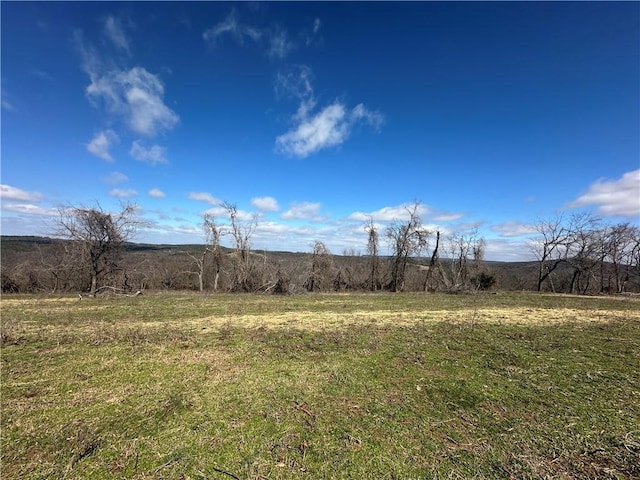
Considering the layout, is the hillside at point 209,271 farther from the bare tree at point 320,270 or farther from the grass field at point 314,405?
the grass field at point 314,405

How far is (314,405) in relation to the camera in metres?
3.93

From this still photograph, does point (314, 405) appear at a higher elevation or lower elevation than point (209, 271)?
lower

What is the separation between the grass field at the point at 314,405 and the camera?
2752mm

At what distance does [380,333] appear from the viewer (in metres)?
8.23

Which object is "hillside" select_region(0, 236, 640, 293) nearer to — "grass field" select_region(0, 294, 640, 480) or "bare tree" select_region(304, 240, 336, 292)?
"bare tree" select_region(304, 240, 336, 292)

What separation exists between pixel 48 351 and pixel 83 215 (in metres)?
14.7

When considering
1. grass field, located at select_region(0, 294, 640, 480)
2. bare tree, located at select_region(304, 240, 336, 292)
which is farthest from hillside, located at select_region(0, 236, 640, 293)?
grass field, located at select_region(0, 294, 640, 480)

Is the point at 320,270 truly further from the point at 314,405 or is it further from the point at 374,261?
the point at 314,405

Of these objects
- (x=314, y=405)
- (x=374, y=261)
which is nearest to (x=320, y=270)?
(x=374, y=261)

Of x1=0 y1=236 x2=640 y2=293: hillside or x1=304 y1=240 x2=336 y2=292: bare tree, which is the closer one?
x1=0 y1=236 x2=640 y2=293: hillside

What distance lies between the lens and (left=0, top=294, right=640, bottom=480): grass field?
9.03 ft

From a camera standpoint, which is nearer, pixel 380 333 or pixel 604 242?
pixel 380 333

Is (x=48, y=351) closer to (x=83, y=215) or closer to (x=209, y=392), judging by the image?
(x=209, y=392)

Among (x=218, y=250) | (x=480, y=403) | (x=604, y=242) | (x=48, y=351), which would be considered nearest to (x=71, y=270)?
(x=218, y=250)
